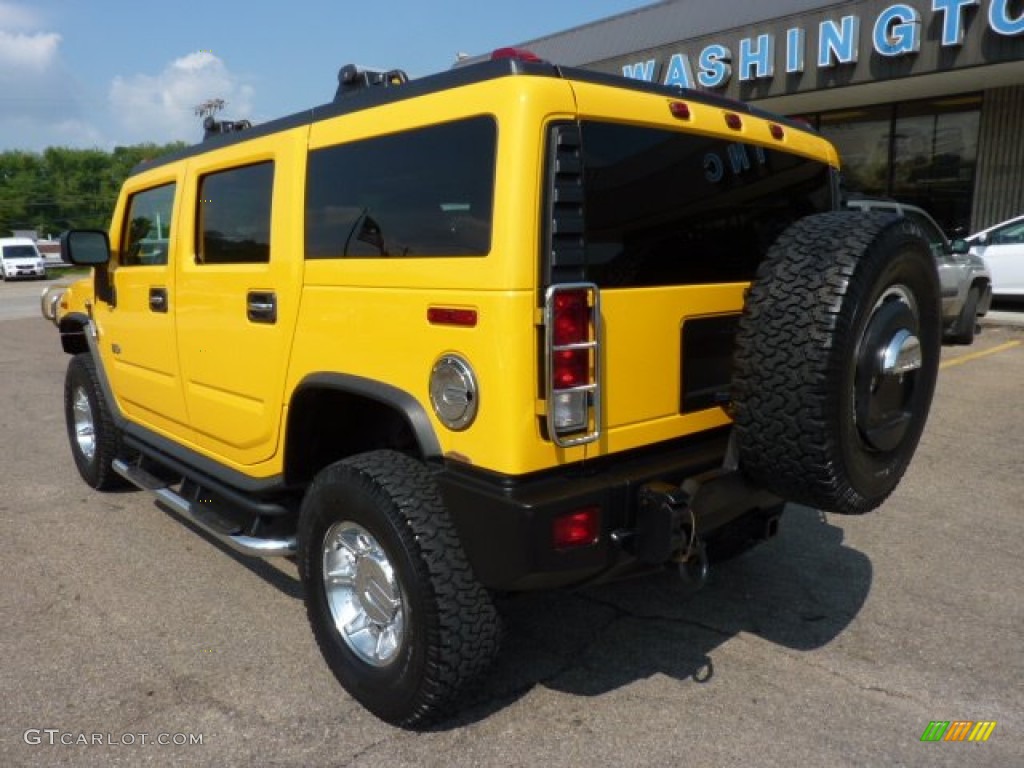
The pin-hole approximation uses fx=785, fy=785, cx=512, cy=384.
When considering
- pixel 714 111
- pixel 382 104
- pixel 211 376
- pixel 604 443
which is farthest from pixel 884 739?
pixel 211 376

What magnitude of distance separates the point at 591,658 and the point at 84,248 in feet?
11.3

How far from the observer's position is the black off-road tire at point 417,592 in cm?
237

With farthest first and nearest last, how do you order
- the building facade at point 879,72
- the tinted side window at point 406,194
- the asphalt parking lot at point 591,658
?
the building facade at point 879,72, the asphalt parking lot at point 591,658, the tinted side window at point 406,194

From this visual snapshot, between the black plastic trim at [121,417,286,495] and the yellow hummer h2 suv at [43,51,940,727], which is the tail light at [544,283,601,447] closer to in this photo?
the yellow hummer h2 suv at [43,51,940,727]

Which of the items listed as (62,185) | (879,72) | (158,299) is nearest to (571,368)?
(158,299)

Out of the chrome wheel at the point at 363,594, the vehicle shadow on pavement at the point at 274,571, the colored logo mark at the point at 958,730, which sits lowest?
the colored logo mark at the point at 958,730

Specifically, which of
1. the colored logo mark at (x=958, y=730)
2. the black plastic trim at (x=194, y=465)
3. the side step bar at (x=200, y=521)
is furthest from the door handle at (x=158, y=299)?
the colored logo mark at (x=958, y=730)

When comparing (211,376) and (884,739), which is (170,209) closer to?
(211,376)

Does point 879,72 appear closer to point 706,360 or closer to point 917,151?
point 917,151

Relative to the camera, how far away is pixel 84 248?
429 centimetres

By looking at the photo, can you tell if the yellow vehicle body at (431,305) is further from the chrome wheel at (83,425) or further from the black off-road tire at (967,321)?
the black off-road tire at (967,321)

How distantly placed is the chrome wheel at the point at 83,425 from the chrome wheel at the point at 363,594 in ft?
10.0

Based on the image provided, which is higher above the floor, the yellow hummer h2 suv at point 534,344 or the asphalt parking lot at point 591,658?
the yellow hummer h2 suv at point 534,344

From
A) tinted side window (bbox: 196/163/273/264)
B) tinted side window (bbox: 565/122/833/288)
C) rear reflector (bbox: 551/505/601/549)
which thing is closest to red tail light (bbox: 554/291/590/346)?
tinted side window (bbox: 565/122/833/288)
